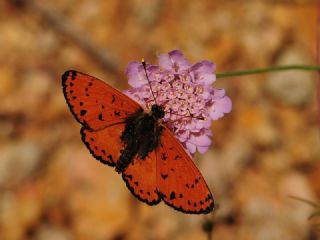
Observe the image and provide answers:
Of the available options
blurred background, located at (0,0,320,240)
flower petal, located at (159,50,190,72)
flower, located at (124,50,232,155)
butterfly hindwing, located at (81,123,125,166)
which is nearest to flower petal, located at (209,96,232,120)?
flower, located at (124,50,232,155)

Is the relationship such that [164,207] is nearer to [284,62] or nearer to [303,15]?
[284,62]

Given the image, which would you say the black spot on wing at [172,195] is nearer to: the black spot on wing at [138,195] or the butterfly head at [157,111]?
the black spot on wing at [138,195]

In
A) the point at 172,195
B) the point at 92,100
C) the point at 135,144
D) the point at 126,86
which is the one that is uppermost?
the point at 126,86

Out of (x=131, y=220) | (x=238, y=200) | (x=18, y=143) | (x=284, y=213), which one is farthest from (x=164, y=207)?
(x=18, y=143)

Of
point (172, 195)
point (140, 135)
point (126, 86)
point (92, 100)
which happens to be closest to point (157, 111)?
point (140, 135)

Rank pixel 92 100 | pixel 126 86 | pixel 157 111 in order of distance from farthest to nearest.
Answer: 1. pixel 126 86
2. pixel 157 111
3. pixel 92 100

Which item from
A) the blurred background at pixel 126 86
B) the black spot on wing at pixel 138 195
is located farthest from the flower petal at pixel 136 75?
the blurred background at pixel 126 86

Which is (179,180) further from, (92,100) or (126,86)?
(126,86)

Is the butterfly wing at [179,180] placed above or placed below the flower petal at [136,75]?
below
